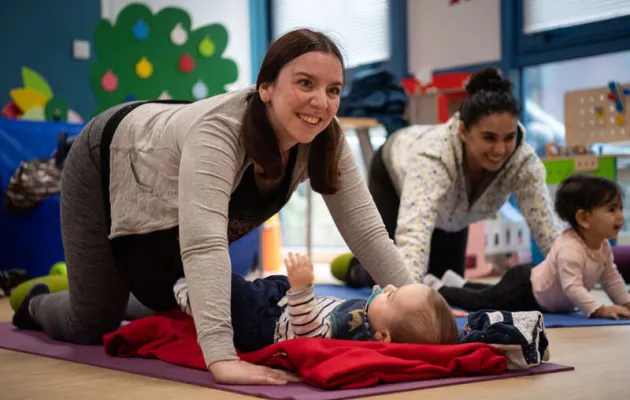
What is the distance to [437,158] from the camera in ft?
9.67

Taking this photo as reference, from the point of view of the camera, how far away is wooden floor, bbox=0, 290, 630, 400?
1.55 m

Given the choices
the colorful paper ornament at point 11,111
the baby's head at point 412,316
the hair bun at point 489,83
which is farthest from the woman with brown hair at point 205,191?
the colorful paper ornament at point 11,111

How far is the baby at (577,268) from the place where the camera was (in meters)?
2.73

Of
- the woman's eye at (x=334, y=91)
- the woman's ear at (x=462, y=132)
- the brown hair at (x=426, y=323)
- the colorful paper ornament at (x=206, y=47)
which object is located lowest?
the brown hair at (x=426, y=323)

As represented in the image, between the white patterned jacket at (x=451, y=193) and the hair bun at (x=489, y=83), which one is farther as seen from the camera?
the hair bun at (x=489, y=83)

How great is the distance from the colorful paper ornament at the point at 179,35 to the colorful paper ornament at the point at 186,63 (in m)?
0.09

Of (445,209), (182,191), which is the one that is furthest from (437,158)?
(182,191)

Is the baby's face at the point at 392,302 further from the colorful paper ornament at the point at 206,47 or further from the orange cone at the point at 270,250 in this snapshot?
the colorful paper ornament at the point at 206,47

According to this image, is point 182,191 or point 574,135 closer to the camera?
point 182,191

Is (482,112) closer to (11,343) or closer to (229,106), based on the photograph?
(229,106)

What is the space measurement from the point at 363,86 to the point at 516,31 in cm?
100

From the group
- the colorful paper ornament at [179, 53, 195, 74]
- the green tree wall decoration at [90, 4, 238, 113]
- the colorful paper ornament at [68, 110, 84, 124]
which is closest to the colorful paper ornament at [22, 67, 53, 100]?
the colorful paper ornament at [68, 110, 84, 124]

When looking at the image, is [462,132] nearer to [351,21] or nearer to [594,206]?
[594,206]

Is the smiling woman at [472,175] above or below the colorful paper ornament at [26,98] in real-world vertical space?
below
